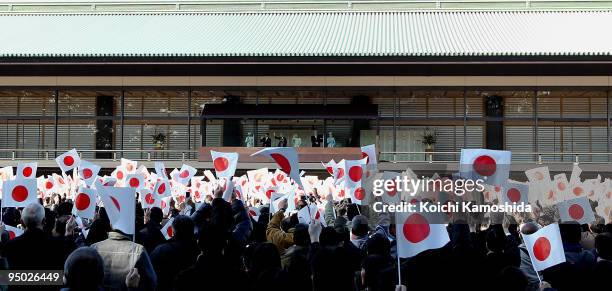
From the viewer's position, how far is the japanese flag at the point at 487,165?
6.78m

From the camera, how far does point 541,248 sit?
5.17m

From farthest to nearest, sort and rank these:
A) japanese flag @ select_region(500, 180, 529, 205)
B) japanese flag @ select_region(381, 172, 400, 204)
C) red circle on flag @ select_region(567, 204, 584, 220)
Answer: japanese flag @ select_region(500, 180, 529, 205) → red circle on flag @ select_region(567, 204, 584, 220) → japanese flag @ select_region(381, 172, 400, 204)

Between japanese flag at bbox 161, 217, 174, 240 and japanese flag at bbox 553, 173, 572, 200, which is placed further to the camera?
japanese flag at bbox 553, 173, 572, 200

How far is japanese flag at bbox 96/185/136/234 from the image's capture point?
229 inches

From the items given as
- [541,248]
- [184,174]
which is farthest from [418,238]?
[184,174]

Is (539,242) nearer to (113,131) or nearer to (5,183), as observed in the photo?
(5,183)

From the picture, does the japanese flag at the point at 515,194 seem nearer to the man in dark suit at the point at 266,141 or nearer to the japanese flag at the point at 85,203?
the japanese flag at the point at 85,203

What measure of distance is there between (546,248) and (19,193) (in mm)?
6467

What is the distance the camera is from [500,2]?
3219 centimetres

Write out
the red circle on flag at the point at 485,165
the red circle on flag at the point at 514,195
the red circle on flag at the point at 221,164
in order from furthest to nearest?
the red circle on flag at the point at 221,164
the red circle on flag at the point at 514,195
the red circle on flag at the point at 485,165

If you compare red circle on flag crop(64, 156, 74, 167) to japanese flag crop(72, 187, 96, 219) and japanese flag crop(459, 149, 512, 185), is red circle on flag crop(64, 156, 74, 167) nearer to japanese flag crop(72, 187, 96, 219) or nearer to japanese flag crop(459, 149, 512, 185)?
japanese flag crop(72, 187, 96, 219)

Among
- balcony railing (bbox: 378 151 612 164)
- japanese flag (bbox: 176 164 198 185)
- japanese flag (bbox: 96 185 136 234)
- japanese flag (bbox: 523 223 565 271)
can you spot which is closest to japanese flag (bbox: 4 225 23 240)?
japanese flag (bbox: 96 185 136 234)

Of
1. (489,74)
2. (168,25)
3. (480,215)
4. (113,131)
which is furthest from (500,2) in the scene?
(480,215)

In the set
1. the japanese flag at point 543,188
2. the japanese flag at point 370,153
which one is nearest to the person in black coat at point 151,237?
the japanese flag at point 370,153
